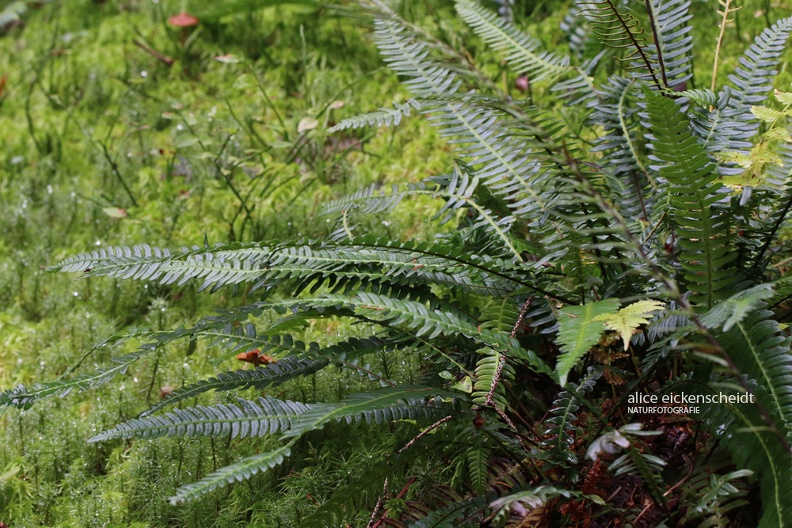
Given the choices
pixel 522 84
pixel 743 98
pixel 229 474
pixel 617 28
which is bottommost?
pixel 229 474

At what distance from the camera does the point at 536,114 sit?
229 centimetres

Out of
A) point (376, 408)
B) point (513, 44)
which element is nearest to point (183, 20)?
point (513, 44)

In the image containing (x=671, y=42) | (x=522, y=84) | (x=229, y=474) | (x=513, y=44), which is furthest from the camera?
(x=522, y=84)

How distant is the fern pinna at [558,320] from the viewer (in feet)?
5.46

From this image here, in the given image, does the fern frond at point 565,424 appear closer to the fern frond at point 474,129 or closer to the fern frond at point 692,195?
the fern frond at point 692,195

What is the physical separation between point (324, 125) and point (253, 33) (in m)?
1.30

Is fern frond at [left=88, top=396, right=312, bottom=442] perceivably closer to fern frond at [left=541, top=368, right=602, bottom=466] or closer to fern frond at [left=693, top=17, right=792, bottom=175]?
fern frond at [left=541, top=368, right=602, bottom=466]

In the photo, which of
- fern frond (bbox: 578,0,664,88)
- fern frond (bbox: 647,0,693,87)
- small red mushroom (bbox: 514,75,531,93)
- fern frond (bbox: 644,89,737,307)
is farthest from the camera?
small red mushroom (bbox: 514,75,531,93)

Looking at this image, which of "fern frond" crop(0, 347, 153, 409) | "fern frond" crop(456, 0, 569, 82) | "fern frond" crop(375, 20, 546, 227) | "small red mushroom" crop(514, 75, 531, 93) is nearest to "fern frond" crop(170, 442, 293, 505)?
"fern frond" crop(0, 347, 153, 409)

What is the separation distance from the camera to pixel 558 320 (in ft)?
6.04

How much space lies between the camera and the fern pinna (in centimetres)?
166

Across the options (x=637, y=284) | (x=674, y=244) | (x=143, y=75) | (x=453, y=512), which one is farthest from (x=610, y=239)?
(x=143, y=75)

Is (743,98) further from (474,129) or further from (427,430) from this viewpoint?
(427,430)

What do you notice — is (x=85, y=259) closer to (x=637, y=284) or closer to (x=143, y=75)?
(x=637, y=284)
